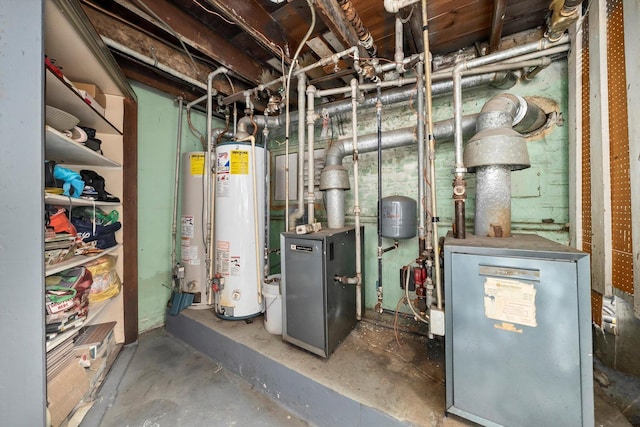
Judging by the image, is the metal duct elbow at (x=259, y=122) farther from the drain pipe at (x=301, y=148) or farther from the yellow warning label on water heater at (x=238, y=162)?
the drain pipe at (x=301, y=148)

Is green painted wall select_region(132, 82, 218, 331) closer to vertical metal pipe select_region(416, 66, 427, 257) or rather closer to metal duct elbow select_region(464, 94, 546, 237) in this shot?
vertical metal pipe select_region(416, 66, 427, 257)

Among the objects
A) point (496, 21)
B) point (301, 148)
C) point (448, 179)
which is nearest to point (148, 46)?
point (301, 148)

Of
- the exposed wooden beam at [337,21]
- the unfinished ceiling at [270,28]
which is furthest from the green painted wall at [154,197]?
the exposed wooden beam at [337,21]

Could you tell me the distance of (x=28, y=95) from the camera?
88cm

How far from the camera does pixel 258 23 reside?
155 cm

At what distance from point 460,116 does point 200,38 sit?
1.93 meters

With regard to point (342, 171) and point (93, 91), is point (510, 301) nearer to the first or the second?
point (342, 171)

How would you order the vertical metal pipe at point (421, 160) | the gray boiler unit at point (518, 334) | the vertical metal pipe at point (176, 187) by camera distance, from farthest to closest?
the vertical metal pipe at point (176, 187) → the vertical metal pipe at point (421, 160) → the gray boiler unit at point (518, 334)

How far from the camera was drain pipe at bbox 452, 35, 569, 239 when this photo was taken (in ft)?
3.89

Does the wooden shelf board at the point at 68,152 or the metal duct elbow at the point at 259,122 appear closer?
the wooden shelf board at the point at 68,152

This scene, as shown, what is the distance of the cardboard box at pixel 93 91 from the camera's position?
5.19 feet

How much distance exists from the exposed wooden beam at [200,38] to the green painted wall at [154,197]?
83cm

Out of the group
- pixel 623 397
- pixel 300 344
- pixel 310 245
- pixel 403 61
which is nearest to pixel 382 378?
pixel 300 344

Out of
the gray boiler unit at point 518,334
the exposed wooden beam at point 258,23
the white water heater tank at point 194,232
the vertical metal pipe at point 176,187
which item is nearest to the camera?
the gray boiler unit at point 518,334
